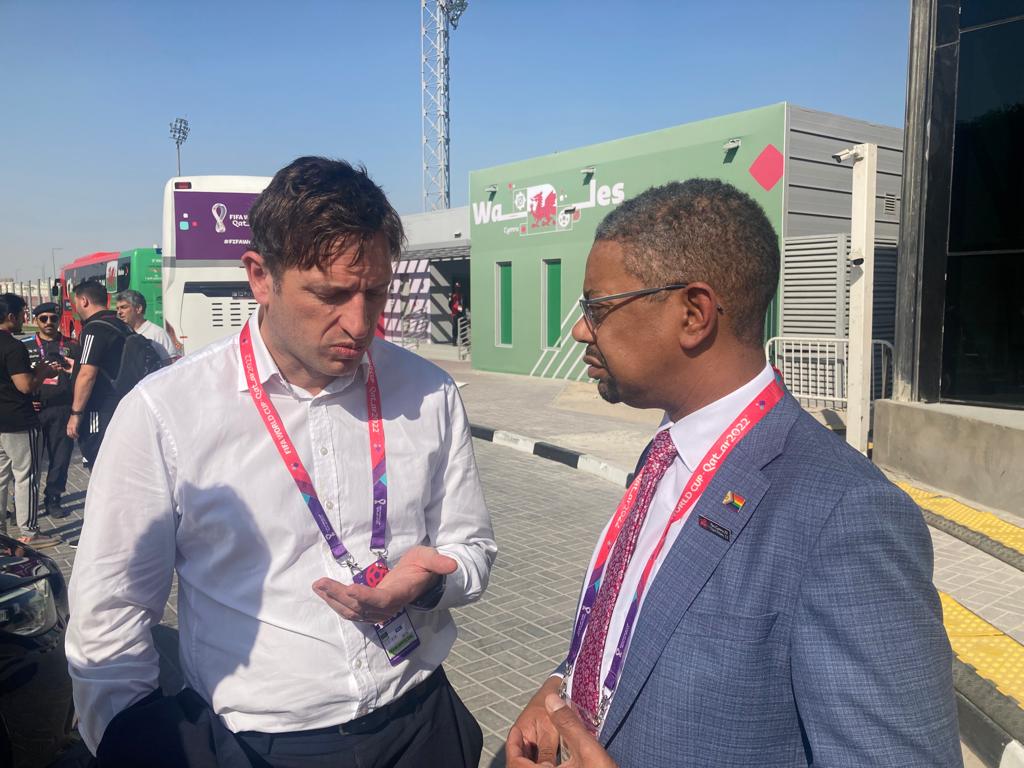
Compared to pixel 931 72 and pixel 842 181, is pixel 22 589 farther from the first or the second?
pixel 842 181

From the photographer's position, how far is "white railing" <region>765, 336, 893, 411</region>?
1094 centimetres

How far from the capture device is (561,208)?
17859 millimetres

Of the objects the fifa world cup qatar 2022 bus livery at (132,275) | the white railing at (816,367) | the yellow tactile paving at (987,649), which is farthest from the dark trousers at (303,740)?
the fifa world cup qatar 2022 bus livery at (132,275)

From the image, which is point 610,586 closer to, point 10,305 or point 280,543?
point 280,543

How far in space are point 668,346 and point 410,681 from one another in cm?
101

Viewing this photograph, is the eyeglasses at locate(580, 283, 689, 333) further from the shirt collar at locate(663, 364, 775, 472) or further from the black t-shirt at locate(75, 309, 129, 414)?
the black t-shirt at locate(75, 309, 129, 414)

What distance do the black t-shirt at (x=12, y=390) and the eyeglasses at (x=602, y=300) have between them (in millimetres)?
6183

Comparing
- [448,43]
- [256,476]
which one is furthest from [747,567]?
[448,43]

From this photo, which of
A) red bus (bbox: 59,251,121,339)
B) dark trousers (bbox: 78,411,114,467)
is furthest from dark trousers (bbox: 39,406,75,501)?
red bus (bbox: 59,251,121,339)

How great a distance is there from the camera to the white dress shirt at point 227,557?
1.74 metres

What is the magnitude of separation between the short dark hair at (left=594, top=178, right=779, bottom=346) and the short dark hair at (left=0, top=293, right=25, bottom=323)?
653 cm

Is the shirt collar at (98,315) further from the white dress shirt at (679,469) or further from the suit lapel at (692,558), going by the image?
the suit lapel at (692,558)

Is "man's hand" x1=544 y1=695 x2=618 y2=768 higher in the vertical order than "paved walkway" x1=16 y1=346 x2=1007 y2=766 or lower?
higher

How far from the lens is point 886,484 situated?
4.08 feet
